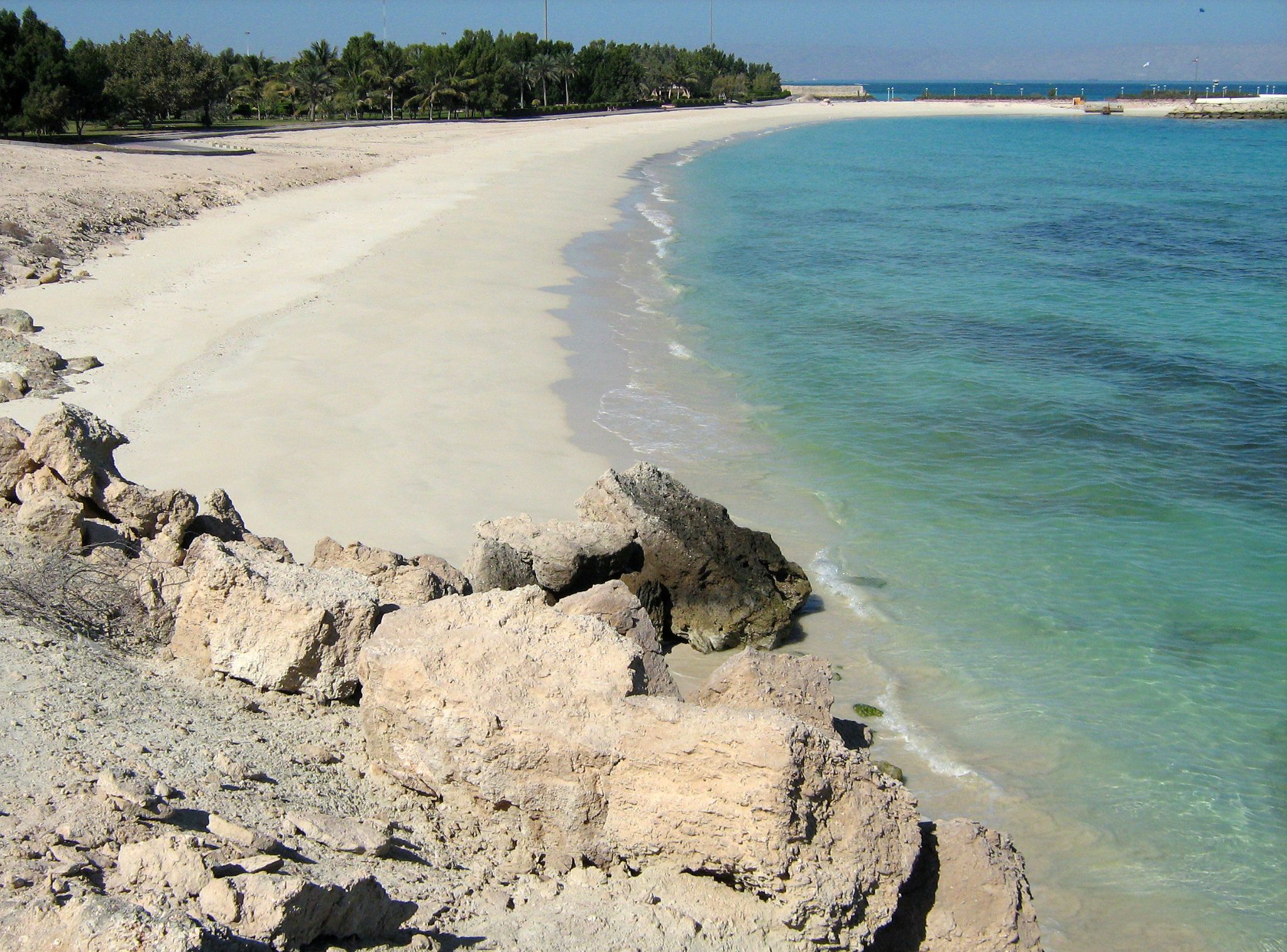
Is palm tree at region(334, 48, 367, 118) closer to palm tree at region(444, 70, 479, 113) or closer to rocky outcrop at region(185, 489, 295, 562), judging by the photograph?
palm tree at region(444, 70, 479, 113)

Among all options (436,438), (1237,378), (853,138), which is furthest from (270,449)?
(853,138)

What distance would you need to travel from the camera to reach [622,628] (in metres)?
7.32

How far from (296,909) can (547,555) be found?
16.6 ft

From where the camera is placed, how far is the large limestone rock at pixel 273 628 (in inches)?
251

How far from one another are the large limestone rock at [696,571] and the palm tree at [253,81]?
7221cm

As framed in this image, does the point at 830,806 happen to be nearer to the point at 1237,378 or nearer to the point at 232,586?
the point at 232,586

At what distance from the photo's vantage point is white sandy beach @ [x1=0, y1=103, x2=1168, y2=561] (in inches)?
467

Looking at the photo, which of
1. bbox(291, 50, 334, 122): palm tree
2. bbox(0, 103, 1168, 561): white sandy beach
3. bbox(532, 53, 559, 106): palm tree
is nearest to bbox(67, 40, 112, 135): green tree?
bbox(0, 103, 1168, 561): white sandy beach

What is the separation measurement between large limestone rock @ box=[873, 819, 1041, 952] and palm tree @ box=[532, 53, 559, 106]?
10029 cm

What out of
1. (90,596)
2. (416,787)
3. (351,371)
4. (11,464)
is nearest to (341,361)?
(351,371)

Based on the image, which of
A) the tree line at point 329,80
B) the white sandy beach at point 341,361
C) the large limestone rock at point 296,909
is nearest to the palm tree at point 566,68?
the tree line at point 329,80

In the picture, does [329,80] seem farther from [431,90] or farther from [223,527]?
[223,527]

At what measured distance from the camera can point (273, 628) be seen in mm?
6414

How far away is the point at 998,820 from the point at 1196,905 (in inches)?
51.7
